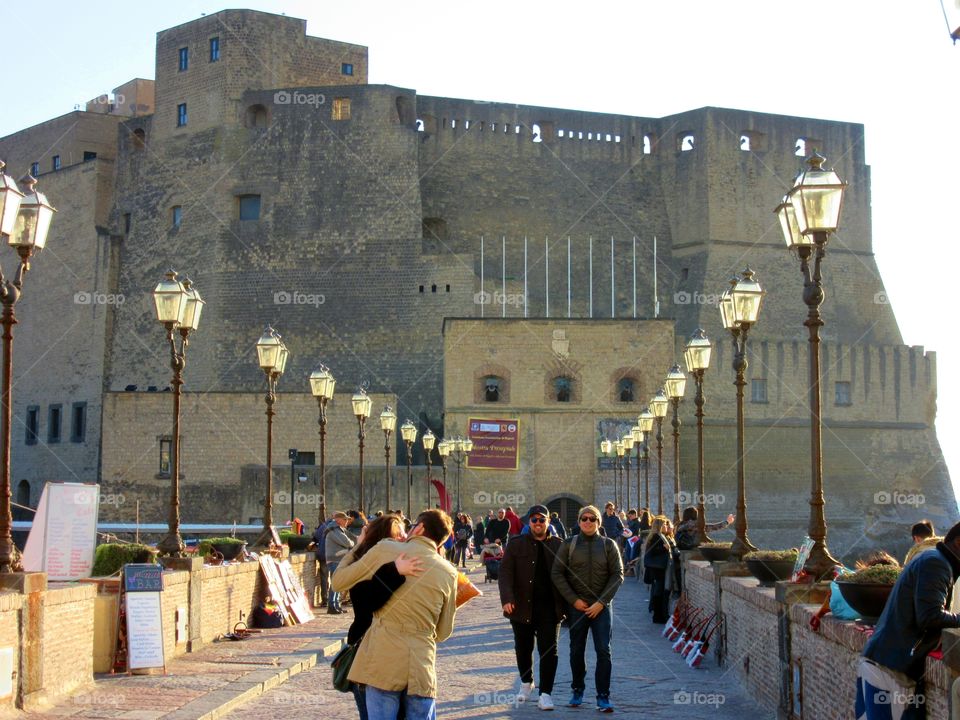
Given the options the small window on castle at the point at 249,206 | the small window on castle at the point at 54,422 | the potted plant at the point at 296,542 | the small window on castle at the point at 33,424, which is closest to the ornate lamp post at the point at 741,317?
the potted plant at the point at 296,542

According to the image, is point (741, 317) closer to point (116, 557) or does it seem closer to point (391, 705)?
point (116, 557)

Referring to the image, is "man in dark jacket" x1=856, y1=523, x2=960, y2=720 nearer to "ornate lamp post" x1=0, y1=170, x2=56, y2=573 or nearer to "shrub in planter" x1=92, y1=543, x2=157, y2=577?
"ornate lamp post" x1=0, y1=170, x2=56, y2=573

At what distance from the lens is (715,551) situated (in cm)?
1310

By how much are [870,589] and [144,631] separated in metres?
5.63

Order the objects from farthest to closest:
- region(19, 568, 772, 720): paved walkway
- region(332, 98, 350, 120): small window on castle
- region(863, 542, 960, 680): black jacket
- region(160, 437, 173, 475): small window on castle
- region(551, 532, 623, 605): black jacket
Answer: region(332, 98, 350, 120): small window on castle
region(160, 437, 173, 475): small window on castle
region(551, 532, 623, 605): black jacket
region(19, 568, 772, 720): paved walkway
region(863, 542, 960, 680): black jacket

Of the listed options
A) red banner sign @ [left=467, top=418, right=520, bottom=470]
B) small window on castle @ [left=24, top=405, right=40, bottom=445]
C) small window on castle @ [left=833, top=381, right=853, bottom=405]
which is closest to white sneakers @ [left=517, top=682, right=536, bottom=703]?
red banner sign @ [left=467, top=418, right=520, bottom=470]

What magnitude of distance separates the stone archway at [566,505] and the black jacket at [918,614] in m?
31.2

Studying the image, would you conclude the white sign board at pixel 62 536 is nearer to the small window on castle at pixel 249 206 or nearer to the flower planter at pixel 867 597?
the flower planter at pixel 867 597

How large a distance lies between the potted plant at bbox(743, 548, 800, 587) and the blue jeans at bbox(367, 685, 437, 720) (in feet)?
14.3

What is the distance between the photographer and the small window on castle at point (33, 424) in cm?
4531

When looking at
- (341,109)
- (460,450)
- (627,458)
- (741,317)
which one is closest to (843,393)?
(627,458)

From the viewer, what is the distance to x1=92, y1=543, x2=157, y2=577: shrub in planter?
11086 millimetres

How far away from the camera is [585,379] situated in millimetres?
37281

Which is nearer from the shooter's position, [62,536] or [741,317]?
[62,536]
